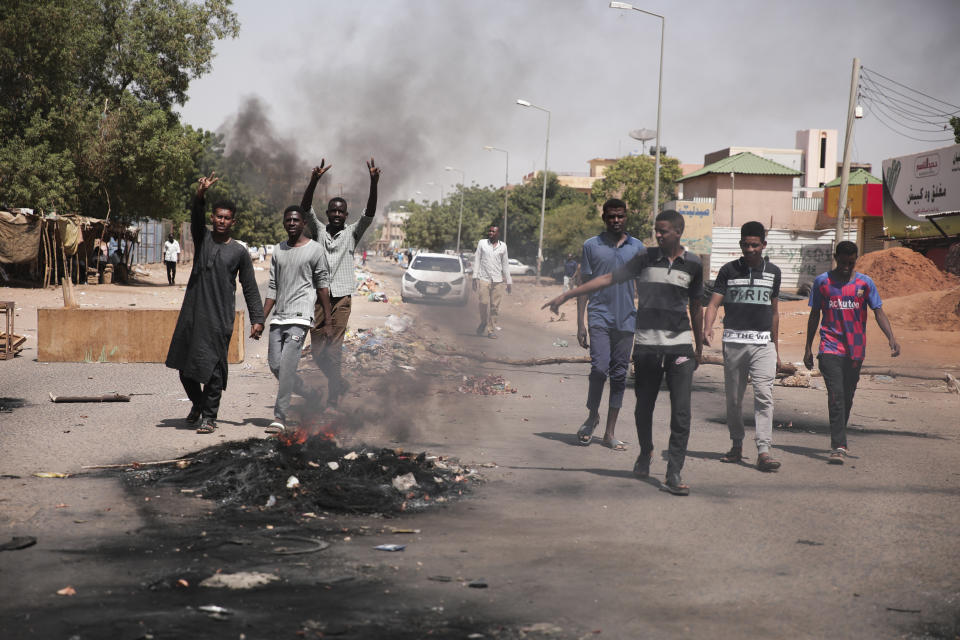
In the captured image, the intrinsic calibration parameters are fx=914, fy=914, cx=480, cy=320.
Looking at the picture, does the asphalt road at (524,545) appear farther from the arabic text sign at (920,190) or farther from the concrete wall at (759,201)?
the concrete wall at (759,201)

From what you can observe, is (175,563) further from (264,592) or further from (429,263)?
(429,263)

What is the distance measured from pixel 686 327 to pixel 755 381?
1.03 m

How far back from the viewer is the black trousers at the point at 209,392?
704 centimetres

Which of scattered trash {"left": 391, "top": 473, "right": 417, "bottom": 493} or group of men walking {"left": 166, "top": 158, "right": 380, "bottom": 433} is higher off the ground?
group of men walking {"left": 166, "top": 158, "right": 380, "bottom": 433}

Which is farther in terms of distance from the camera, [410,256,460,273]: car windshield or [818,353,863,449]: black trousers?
[410,256,460,273]: car windshield

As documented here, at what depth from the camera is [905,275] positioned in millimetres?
29891

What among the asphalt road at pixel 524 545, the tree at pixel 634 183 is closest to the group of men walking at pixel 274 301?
the asphalt road at pixel 524 545

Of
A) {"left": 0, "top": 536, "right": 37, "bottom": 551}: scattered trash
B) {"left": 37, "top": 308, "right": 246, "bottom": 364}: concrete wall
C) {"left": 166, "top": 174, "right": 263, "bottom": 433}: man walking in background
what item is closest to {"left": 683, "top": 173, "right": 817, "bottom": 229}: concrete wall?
{"left": 37, "top": 308, "right": 246, "bottom": 364}: concrete wall

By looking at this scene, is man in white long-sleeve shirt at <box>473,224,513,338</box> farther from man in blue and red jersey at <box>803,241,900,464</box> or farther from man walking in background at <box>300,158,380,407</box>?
man in blue and red jersey at <box>803,241,900,464</box>

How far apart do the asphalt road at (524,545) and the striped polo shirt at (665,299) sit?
914mm

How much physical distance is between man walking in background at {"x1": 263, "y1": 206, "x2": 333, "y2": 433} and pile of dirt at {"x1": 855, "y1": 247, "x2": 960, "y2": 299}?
2603cm

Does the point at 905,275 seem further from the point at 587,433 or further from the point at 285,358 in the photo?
the point at 285,358

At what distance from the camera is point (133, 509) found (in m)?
4.77

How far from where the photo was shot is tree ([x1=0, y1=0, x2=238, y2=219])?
88.0 feet
